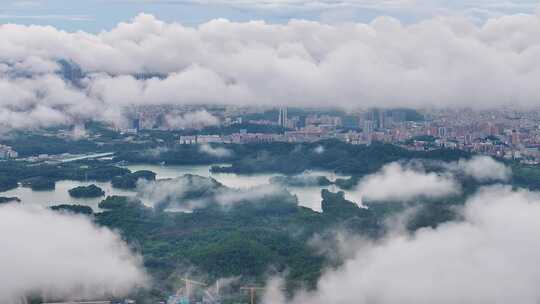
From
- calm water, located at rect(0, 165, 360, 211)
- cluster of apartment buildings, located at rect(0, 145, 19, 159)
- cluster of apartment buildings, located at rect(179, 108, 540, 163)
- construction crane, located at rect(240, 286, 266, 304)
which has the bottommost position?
construction crane, located at rect(240, 286, 266, 304)

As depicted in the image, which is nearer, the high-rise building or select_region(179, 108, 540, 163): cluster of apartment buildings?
select_region(179, 108, 540, 163): cluster of apartment buildings

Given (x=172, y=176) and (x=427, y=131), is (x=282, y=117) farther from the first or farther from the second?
(x=172, y=176)

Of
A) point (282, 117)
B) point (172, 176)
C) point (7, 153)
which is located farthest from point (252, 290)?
point (282, 117)

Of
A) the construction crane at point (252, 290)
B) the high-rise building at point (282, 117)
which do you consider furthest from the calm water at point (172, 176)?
the construction crane at point (252, 290)

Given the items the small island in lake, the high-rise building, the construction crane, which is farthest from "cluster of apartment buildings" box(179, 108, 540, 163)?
the construction crane

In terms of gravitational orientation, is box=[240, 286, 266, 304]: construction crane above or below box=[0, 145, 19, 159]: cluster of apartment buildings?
below

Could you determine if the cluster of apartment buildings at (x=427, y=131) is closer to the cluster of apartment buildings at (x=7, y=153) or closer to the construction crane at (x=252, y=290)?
the cluster of apartment buildings at (x=7, y=153)

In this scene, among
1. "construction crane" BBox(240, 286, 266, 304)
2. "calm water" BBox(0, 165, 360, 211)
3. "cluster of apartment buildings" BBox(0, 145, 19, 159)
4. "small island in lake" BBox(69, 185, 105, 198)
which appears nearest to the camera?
"construction crane" BBox(240, 286, 266, 304)

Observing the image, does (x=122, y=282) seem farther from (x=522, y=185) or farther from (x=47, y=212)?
(x=522, y=185)

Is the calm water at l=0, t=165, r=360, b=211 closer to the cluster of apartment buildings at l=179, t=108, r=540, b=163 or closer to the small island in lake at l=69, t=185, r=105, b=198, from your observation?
the small island in lake at l=69, t=185, r=105, b=198
